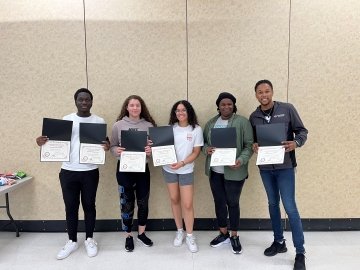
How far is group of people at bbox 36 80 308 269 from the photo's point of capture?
2.34 m

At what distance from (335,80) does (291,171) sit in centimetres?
136

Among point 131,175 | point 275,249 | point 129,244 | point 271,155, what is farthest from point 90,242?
point 271,155

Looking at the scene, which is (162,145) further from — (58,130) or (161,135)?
(58,130)

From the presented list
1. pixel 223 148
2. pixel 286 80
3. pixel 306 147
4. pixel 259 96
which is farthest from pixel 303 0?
pixel 223 148

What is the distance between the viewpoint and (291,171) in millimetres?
2332

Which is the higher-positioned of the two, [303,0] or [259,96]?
[303,0]

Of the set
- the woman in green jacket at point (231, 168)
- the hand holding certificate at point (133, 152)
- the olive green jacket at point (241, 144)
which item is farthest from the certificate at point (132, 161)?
the olive green jacket at point (241, 144)

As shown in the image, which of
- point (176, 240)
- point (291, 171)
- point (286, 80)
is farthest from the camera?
point (286, 80)

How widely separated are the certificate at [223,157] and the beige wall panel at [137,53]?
2.86 feet

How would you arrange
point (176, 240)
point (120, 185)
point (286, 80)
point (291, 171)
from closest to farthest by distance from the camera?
1. point (291, 171)
2. point (120, 185)
3. point (176, 240)
4. point (286, 80)

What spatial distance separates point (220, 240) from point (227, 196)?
544 millimetres

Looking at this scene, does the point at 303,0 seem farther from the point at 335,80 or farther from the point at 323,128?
the point at 323,128

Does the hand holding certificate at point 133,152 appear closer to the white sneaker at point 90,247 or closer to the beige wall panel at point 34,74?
the white sneaker at point 90,247

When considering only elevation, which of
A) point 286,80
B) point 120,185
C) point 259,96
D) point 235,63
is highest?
point 235,63
